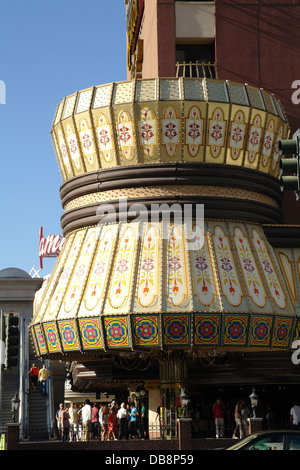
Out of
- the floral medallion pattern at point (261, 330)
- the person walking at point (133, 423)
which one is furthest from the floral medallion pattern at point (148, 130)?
the person walking at point (133, 423)

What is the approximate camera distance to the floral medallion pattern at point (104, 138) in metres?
28.9

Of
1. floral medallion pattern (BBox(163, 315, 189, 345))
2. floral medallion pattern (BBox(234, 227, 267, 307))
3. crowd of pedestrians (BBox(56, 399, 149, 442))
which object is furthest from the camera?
crowd of pedestrians (BBox(56, 399, 149, 442))

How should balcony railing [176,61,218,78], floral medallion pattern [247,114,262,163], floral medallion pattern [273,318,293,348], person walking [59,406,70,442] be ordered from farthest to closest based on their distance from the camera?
balcony railing [176,61,218,78]
person walking [59,406,70,442]
floral medallion pattern [247,114,262,163]
floral medallion pattern [273,318,293,348]

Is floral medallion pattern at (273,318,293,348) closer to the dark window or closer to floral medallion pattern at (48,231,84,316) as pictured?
floral medallion pattern at (48,231,84,316)

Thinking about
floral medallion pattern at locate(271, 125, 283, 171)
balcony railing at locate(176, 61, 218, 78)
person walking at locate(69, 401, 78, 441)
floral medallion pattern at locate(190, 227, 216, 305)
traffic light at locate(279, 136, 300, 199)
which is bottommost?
person walking at locate(69, 401, 78, 441)

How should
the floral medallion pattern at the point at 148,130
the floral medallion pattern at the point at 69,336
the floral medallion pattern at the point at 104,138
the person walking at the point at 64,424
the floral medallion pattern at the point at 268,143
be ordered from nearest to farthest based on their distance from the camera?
the floral medallion pattern at the point at 69,336, the floral medallion pattern at the point at 148,130, the floral medallion pattern at the point at 104,138, the floral medallion pattern at the point at 268,143, the person walking at the point at 64,424

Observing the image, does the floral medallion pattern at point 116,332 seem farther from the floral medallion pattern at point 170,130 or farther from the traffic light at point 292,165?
the traffic light at point 292,165

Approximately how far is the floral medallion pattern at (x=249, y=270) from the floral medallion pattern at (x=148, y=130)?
158 inches

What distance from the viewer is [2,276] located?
51.3 m

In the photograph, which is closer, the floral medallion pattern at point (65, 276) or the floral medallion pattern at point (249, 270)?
the floral medallion pattern at point (249, 270)

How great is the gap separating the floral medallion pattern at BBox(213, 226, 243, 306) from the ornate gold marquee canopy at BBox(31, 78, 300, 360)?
0.12 ft

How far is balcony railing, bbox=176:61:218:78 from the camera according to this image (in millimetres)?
34281

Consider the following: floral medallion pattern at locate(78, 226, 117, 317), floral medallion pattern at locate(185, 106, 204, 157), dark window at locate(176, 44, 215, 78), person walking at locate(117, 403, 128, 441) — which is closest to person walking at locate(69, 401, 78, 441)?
person walking at locate(117, 403, 128, 441)

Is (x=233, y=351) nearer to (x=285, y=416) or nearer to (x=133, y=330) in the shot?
(x=133, y=330)
